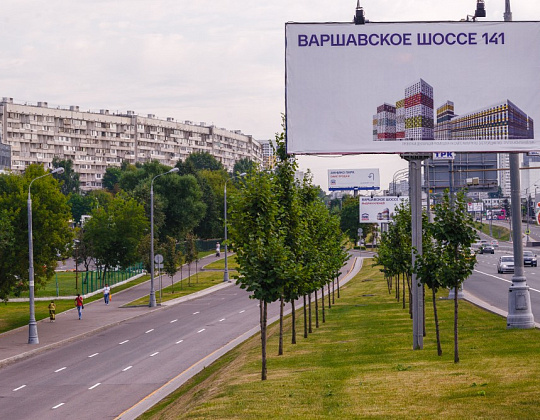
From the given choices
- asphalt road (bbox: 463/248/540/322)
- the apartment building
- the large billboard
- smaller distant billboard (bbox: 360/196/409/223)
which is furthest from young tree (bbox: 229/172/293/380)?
the apartment building

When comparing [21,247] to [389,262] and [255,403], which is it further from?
[255,403]

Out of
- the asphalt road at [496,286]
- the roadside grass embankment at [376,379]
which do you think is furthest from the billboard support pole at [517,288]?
the asphalt road at [496,286]

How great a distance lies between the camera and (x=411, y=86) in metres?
24.6

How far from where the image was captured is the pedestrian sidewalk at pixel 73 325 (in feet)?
131

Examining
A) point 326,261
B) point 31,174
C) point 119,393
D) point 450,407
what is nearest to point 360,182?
point 31,174

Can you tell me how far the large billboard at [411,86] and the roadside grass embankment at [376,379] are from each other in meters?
6.10

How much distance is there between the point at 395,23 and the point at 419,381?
10.5 meters

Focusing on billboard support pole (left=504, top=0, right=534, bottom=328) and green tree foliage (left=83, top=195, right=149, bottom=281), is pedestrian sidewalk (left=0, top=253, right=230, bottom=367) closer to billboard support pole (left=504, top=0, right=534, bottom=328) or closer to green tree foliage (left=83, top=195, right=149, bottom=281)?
green tree foliage (left=83, top=195, right=149, bottom=281)

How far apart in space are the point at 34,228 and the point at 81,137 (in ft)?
448

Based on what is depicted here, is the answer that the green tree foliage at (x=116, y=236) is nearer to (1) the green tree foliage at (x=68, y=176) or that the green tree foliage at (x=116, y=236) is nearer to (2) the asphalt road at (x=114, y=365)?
(2) the asphalt road at (x=114, y=365)

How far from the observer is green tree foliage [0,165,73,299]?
4831 centimetres

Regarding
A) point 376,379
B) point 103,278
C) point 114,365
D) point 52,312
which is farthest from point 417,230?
point 103,278

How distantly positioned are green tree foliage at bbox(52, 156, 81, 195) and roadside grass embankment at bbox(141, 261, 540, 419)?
5663 inches

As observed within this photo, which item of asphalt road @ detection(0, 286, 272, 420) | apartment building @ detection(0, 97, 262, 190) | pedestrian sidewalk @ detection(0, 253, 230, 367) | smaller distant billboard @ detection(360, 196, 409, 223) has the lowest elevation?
pedestrian sidewalk @ detection(0, 253, 230, 367)
